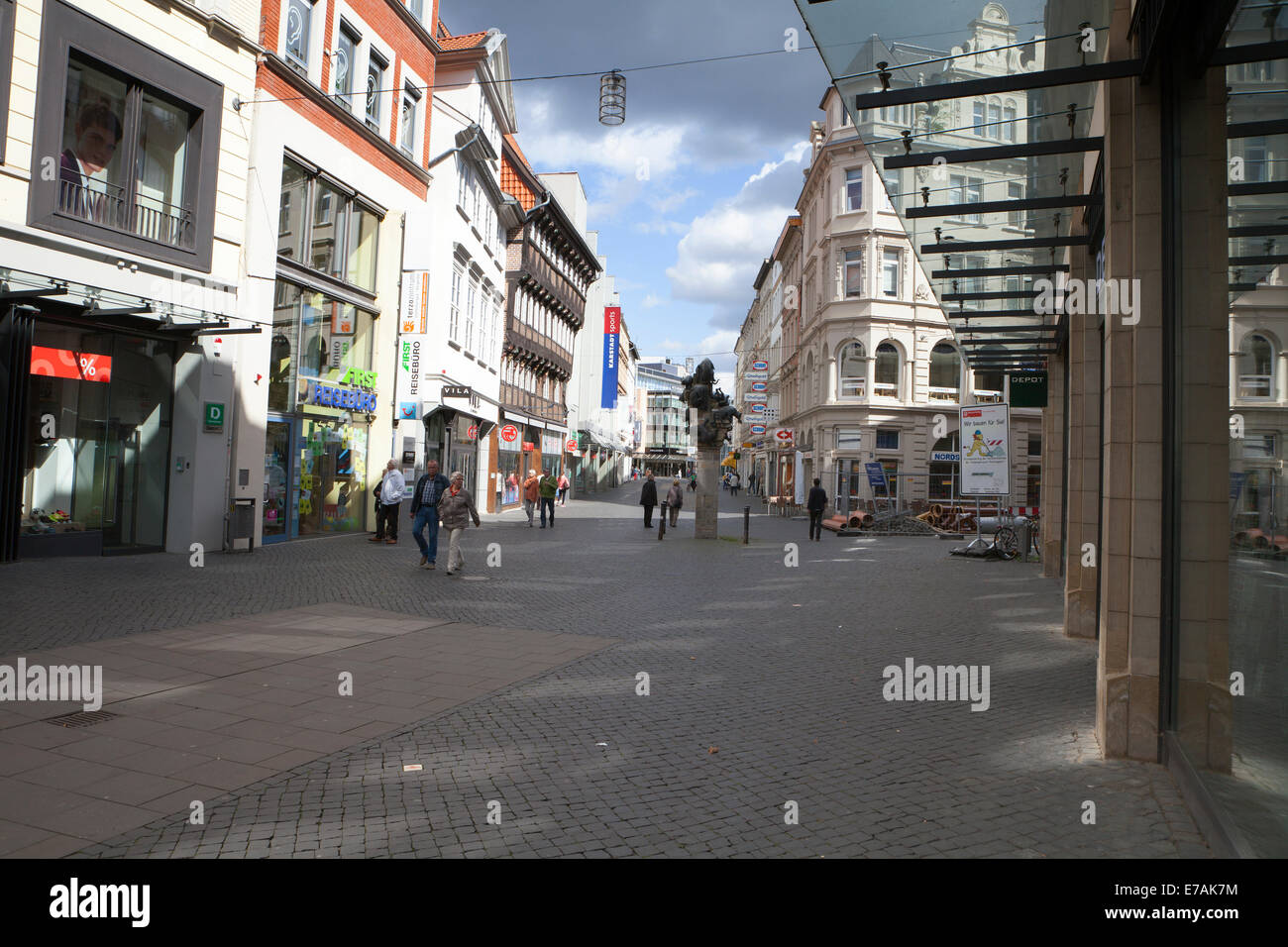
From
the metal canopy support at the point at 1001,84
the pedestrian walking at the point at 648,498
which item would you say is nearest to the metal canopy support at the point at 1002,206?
the metal canopy support at the point at 1001,84

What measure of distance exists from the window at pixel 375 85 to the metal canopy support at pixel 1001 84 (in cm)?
1708

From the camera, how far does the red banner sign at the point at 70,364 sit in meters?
12.8

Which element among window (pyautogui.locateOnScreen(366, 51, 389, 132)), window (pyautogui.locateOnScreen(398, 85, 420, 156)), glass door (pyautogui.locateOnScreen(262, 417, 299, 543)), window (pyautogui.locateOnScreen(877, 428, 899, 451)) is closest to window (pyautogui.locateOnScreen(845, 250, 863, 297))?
window (pyautogui.locateOnScreen(877, 428, 899, 451))

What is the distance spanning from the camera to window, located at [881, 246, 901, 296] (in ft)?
131

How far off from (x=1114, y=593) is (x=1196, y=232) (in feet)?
7.37

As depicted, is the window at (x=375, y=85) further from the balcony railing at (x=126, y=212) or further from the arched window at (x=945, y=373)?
the arched window at (x=945, y=373)

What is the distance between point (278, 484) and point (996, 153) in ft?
50.6

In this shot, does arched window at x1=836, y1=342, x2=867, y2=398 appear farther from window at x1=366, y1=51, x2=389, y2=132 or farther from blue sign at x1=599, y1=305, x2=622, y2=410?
blue sign at x1=599, y1=305, x2=622, y2=410

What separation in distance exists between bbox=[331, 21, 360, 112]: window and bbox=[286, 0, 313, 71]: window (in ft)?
3.00

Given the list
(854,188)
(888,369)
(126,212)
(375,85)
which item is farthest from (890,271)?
(126,212)

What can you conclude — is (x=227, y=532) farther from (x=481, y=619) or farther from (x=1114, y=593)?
(x=1114, y=593)
